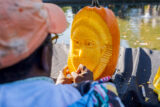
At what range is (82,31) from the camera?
147cm

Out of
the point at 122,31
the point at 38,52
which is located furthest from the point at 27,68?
the point at 122,31

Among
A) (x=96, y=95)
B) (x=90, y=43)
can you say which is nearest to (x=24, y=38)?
(x=96, y=95)

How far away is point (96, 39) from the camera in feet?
4.80

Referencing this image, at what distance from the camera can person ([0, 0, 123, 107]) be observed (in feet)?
1.77

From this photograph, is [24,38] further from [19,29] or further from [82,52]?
[82,52]

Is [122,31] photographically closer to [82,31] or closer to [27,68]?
[82,31]

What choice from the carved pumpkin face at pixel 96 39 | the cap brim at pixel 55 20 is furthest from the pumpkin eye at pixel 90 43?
the cap brim at pixel 55 20

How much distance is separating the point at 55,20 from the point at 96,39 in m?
0.85

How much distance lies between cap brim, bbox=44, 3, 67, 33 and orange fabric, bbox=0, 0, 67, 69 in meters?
0.03

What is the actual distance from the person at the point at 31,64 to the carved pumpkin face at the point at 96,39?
0.84 metres

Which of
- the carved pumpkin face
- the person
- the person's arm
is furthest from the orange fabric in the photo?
→ the carved pumpkin face

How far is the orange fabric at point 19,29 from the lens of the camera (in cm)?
54

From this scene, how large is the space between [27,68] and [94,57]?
94 centimetres

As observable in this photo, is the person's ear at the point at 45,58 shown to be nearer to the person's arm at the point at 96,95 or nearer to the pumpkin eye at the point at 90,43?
the person's arm at the point at 96,95
